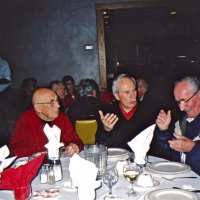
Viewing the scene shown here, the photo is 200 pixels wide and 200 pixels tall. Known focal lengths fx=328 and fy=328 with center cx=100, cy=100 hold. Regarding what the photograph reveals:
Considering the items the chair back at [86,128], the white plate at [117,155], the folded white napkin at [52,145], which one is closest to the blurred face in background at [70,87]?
the chair back at [86,128]

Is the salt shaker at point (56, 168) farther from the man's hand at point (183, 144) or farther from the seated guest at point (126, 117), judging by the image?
the seated guest at point (126, 117)

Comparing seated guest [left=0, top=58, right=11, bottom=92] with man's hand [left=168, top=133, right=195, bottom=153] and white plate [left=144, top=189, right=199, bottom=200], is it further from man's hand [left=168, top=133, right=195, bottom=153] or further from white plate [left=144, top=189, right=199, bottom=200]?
white plate [left=144, top=189, right=199, bottom=200]

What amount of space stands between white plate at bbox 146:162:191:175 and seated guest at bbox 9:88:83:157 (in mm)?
858

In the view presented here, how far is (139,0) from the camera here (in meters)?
6.72

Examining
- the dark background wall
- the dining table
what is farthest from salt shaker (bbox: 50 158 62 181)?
the dark background wall

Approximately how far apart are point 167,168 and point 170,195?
513mm

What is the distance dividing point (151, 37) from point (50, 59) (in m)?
5.90

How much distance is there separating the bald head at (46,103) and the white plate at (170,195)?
158 cm

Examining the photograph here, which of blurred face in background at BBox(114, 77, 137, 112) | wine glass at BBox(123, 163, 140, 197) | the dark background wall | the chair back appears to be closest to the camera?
wine glass at BBox(123, 163, 140, 197)

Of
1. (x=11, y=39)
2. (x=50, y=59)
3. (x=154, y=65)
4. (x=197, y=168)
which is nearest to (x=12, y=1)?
(x=11, y=39)

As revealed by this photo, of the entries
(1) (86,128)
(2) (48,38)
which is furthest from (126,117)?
(2) (48,38)

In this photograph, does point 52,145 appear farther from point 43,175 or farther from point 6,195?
point 6,195

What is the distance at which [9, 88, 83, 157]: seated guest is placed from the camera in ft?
10.3

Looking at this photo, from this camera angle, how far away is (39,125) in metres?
3.22
